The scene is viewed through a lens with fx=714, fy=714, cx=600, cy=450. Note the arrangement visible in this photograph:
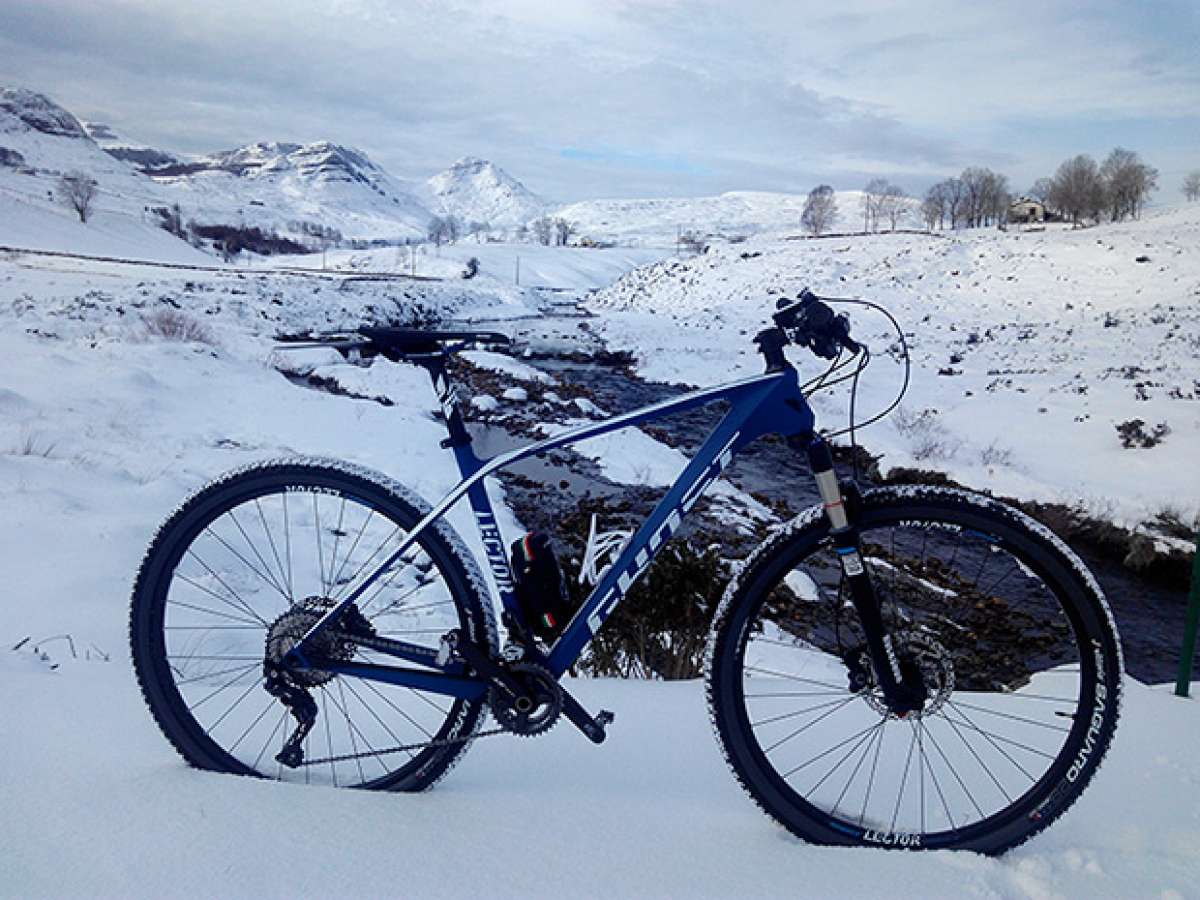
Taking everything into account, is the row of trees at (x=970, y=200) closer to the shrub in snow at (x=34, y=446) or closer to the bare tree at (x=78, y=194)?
the shrub in snow at (x=34, y=446)

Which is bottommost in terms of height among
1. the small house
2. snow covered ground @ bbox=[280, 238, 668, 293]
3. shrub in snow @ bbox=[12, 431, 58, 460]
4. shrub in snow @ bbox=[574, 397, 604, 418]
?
shrub in snow @ bbox=[574, 397, 604, 418]

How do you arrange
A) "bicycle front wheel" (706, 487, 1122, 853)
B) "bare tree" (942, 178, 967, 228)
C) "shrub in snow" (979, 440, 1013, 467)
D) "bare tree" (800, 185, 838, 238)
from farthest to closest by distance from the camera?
1. "bare tree" (800, 185, 838, 238)
2. "bare tree" (942, 178, 967, 228)
3. "shrub in snow" (979, 440, 1013, 467)
4. "bicycle front wheel" (706, 487, 1122, 853)

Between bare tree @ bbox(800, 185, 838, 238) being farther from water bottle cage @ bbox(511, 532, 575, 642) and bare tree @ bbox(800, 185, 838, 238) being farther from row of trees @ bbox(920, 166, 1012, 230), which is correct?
water bottle cage @ bbox(511, 532, 575, 642)

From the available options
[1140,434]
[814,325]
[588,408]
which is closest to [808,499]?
[1140,434]

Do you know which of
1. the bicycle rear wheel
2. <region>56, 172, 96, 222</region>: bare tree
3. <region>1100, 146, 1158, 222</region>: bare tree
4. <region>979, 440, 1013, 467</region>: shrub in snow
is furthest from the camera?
<region>56, 172, 96, 222</region>: bare tree

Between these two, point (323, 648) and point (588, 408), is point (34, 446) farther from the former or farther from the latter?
point (588, 408)

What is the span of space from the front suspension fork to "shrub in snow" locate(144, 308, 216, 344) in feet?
53.7

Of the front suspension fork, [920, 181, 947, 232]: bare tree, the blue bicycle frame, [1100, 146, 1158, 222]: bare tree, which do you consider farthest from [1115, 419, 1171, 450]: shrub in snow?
[920, 181, 947, 232]: bare tree

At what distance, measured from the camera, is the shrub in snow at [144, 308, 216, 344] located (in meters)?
15.8

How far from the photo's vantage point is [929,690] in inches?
79.1

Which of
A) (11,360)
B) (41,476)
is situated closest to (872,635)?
(41,476)

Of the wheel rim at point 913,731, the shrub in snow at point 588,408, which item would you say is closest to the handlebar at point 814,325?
the wheel rim at point 913,731

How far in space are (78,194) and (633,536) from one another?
94113 millimetres

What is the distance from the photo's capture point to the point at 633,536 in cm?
215
